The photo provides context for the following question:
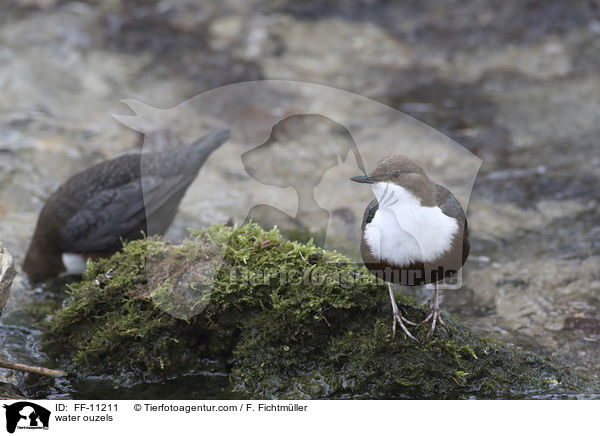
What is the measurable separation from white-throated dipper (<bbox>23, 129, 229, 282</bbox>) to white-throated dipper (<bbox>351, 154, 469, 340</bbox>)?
214cm

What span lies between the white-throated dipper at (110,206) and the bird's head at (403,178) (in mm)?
2153

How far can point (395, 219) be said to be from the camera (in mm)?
2824

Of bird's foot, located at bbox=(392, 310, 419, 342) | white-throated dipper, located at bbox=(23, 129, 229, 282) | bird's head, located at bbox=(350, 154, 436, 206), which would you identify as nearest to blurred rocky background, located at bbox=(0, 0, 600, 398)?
white-throated dipper, located at bbox=(23, 129, 229, 282)

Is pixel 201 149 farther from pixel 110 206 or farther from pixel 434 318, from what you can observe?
pixel 434 318

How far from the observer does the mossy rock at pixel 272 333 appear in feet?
10.3

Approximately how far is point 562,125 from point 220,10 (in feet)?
15.1

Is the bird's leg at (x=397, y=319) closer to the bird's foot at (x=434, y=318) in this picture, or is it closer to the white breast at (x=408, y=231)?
the bird's foot at (x=434, y=318)

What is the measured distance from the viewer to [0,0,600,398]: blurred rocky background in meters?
4.21

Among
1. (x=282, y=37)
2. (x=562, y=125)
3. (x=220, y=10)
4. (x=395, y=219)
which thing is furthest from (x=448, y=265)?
(x=220, y=10)

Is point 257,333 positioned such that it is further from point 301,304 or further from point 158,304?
point 158,304

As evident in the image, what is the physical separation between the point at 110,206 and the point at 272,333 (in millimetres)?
1911
